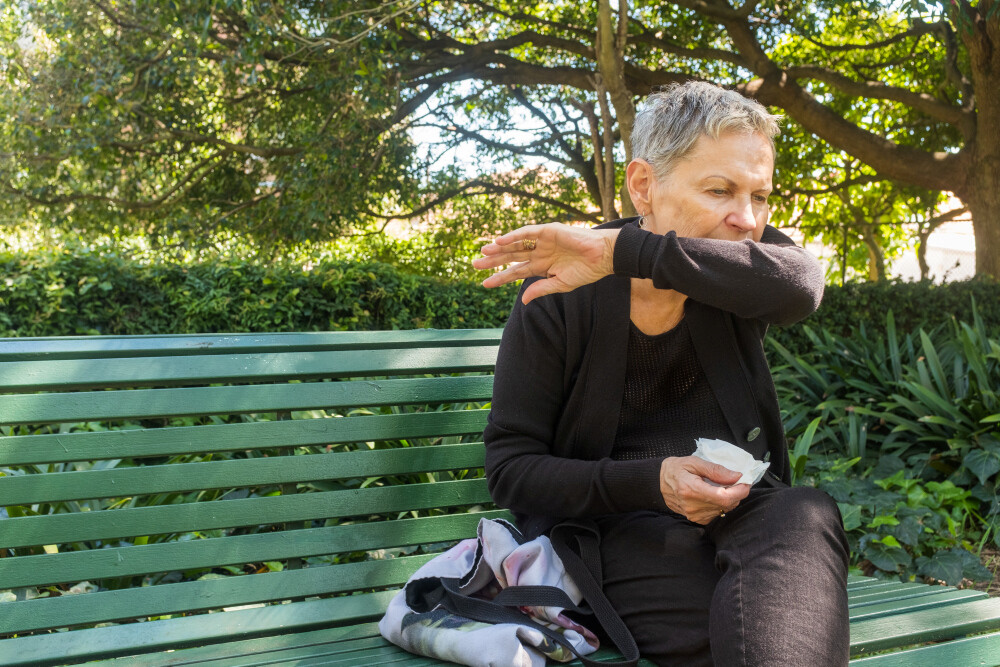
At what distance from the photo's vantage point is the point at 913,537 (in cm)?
325

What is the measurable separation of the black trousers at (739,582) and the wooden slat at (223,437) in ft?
1.88

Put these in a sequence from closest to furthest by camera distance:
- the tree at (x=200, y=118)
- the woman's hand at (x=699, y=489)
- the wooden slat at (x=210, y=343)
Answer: the woman's hand at (x=699, y=489) < the wooden slat at (x=210, y=343) < the tree at (x=200, y=118)

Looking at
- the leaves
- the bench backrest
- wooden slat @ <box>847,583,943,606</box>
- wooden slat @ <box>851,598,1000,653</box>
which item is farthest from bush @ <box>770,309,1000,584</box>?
the bench backrest

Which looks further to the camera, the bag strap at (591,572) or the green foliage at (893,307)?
the green foliage at (893,307)

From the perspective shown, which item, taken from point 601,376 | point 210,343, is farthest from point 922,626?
point 210,343

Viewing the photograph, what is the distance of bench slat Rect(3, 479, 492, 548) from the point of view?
1912 mm

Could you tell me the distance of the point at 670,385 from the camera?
201 centimetres

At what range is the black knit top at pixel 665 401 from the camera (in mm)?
1973

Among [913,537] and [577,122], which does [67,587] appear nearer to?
[913,537]

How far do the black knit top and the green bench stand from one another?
1.60 feet

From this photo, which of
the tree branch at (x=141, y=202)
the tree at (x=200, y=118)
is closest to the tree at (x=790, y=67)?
the tree at (x=200, y=118)

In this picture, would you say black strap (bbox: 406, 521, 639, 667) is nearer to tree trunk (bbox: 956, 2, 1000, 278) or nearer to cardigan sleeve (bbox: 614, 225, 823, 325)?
cardigan sleeve (bbox: 614, 225, 823, 325)

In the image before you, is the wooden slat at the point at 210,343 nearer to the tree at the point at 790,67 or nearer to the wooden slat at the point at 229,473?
the wooden slat at the point at 229,473

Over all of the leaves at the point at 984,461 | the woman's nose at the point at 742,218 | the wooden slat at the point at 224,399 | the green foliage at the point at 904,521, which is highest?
the woman's nose at the point at 742,218
